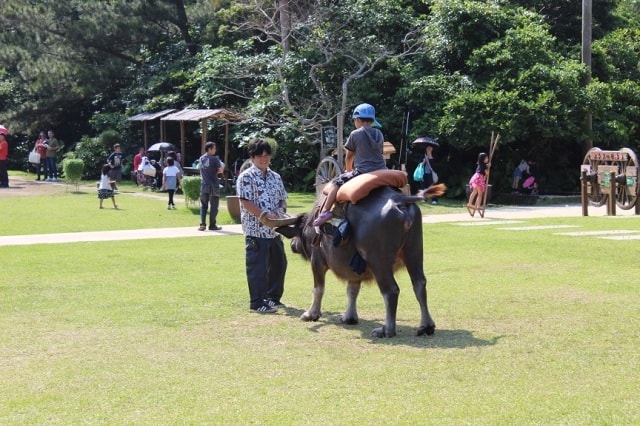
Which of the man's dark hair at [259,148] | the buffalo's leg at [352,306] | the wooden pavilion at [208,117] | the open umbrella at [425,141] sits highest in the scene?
the wooden pavilion at [208,117]

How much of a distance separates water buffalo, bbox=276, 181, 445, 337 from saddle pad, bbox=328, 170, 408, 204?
8 cm

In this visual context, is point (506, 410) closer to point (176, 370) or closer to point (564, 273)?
point (176, 370)

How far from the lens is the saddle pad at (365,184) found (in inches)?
344

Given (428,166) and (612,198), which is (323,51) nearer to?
(428,166)

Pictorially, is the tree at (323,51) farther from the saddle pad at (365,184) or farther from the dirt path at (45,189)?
the saddle pad at (365,184)

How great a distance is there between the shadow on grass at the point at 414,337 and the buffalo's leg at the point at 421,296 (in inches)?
2.8

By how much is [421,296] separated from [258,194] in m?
2.32

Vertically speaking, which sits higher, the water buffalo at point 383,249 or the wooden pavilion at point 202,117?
the wooden pavilion at point 202,117

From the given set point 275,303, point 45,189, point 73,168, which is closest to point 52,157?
point 45,189

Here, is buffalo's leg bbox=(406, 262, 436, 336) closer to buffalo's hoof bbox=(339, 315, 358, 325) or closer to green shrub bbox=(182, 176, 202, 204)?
buffalo's hoof bbox=(339, 315, 358, 325)

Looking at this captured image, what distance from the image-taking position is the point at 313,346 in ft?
27.0

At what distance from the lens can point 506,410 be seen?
6.09 meters

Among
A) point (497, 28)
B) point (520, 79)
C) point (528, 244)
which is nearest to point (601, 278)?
point (528, 244)

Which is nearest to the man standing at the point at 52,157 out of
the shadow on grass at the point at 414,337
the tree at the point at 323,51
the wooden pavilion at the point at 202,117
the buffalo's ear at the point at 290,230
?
the wooden pavilion at the point at 202,117
